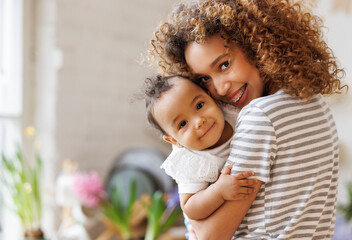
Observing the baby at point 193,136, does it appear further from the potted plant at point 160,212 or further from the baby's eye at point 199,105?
the potted plant at point 160,212

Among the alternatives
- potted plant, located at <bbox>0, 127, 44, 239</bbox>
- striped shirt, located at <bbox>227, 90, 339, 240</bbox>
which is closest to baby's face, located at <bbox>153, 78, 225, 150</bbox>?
striped shirt, located at <bbox>227, 90, 339, 240</bbox>

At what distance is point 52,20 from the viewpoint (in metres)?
2.67

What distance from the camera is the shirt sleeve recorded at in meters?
0.87

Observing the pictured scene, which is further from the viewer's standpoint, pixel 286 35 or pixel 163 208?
pixel 163 208

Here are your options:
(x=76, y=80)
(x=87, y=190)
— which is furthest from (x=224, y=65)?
(x=76, y=80)

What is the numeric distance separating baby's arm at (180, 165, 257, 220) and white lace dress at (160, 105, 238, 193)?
28 mm

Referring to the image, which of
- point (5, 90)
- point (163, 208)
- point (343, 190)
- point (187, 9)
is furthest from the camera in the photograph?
point (343, 190)

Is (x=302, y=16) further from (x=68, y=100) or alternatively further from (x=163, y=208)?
(x=68, y=100)

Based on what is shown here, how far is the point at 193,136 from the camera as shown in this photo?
3.43 feet

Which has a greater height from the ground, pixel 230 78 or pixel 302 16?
pixel 302 16

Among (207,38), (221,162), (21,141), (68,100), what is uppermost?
(207,38)

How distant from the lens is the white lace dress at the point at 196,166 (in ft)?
3.20

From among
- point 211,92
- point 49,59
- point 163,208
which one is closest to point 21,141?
point 49,59

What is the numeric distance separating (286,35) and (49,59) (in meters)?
2.05
